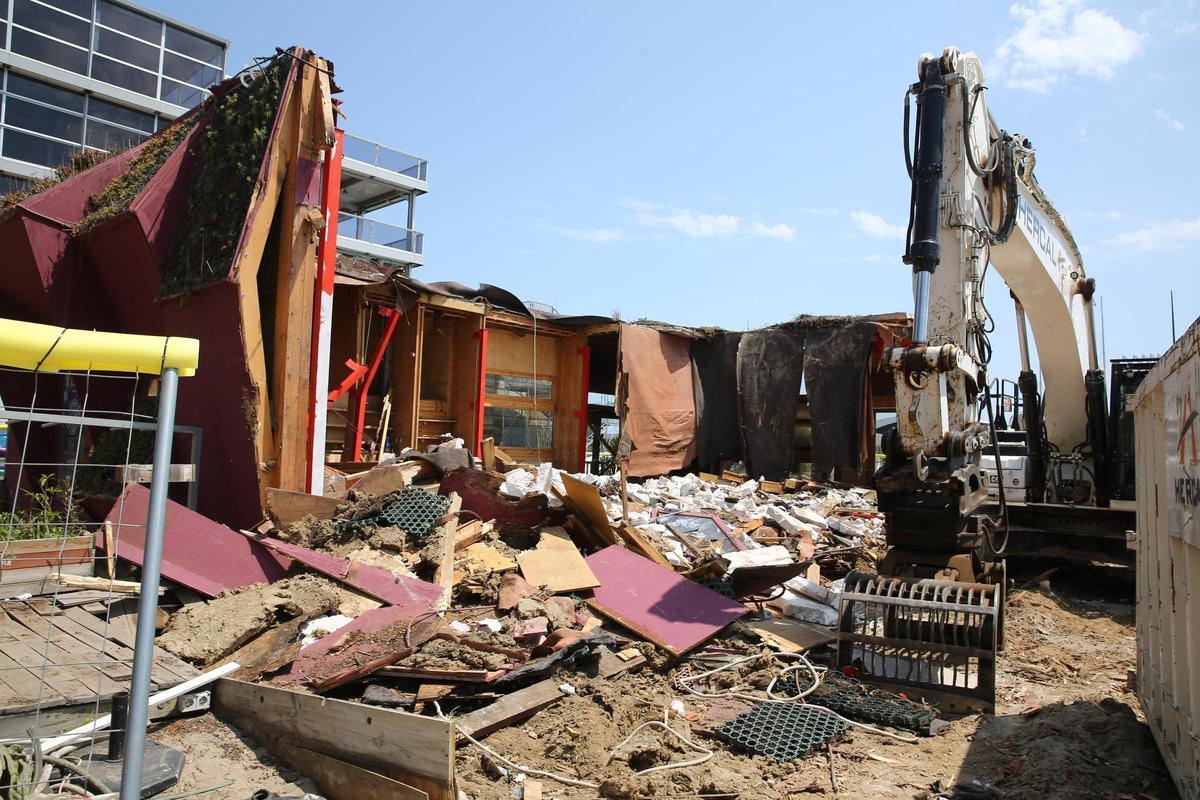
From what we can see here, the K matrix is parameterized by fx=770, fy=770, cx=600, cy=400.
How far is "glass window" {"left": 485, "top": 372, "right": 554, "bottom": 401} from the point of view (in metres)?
13.4

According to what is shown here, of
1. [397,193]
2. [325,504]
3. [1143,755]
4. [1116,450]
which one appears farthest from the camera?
[397,193]

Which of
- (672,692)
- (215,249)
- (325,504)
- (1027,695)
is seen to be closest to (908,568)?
(1027,695)

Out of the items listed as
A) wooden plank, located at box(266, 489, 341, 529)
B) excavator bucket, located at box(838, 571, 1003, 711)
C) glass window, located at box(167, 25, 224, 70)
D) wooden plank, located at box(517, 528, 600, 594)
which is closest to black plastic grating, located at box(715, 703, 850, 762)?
excavator bucket, located at box(838, 571, 1003, 711)

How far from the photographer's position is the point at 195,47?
86.3 feet

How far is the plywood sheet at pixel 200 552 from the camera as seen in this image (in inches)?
211

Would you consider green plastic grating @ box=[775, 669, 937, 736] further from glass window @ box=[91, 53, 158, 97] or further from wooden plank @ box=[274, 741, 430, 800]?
glass window @ box=[91, 53, 158, 97]

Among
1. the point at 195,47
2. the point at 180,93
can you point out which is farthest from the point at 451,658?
the point at 195,47

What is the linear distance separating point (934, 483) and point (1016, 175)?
310 cm

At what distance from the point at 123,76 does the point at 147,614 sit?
93.6 feet

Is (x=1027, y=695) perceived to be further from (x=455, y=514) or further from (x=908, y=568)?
(x=455, y=514)

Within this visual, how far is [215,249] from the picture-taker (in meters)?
7.26

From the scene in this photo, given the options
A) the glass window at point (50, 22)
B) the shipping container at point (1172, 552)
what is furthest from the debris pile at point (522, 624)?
the glass window at point (50, 22)

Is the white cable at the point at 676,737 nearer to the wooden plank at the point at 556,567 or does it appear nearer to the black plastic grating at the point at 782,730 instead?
the black plastic grating at the point at 782,730

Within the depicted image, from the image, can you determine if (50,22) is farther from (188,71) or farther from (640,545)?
(640,545)
